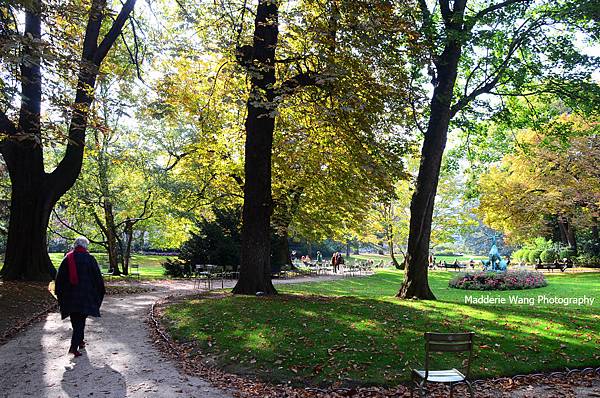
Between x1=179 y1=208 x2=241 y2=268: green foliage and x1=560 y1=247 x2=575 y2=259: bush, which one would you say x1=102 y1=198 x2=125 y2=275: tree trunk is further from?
x1=560 y1=247 x2=575 y2=259: bush


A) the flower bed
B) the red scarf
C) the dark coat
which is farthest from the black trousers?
the flower bed

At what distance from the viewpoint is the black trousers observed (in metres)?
7.38

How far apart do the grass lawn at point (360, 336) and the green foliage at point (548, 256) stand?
2756 cm

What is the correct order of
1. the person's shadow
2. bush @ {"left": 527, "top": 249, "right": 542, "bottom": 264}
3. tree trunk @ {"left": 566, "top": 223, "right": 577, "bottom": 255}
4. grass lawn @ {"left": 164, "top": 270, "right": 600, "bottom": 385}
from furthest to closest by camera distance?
bush @ {"left": 527, "top": 249, "right": 542, "bottom": 264} < tree trunk @ {"left": 566, "top": 223, "right": 577, "bottom": 255} < grass lawn @ {"left": 164, "top": 270, "right": 600, "bottom": 385} < the person's shadow

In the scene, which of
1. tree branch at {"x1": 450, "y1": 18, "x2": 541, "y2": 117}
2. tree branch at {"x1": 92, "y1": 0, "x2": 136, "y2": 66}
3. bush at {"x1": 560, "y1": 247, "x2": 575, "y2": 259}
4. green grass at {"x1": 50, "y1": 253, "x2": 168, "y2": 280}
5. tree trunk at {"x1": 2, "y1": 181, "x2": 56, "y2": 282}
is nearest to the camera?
tree branch at {"x1": 450, "y1": 18, "x2": 541, "y2": 117}

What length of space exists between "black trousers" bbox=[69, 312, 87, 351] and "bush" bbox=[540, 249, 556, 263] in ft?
123

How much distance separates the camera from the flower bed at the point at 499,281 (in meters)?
20.0

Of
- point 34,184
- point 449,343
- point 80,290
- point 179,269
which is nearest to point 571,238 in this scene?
point 179,269

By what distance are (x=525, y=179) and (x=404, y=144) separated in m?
23.4

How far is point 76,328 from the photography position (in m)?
7.44

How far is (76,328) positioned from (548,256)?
37749mm

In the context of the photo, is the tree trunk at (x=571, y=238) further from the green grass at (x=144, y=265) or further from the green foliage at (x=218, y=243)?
the green grass at (x=144, y=265)

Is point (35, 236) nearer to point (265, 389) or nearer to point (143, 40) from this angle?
point (143, 40)

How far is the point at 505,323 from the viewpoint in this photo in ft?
31.2
